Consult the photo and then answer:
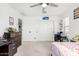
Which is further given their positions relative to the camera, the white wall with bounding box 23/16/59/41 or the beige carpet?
the white wall with bounding box 23/16/59/41

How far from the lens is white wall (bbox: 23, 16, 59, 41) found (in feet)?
31.1

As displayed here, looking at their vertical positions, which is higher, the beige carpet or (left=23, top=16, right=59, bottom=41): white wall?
(left=23, top=16, right=59, bottom=41): white wall

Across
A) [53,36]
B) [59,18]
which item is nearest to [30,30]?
[53,36]

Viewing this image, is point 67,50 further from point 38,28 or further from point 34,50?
point 38,28

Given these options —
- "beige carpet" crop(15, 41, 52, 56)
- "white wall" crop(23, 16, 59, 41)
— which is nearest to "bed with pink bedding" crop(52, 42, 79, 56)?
"beige carpet" crop(15, 41, 52, 56)

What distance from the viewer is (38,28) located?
9680 millimetres

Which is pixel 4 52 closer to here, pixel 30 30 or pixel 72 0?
pixel 72 0

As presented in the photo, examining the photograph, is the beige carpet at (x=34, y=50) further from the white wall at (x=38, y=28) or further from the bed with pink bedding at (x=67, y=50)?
the white wall at (x=38, y=28)

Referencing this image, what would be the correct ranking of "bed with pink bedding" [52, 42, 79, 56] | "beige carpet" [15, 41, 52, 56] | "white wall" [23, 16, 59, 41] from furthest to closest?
1. "white wall" [23, 16, 59, 41]
2. "beige carpet" [15, 41, 52, 56]
3. "bed with pink bedding" [52, 42, 79, 56]

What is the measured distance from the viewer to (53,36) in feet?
30.6

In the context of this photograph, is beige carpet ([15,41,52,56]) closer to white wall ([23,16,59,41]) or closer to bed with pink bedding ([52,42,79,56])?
bed with pink bedding ([52,42,79,56])

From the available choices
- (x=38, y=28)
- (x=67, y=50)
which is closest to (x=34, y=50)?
(x=67, y=50)

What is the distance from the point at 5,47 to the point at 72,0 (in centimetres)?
341

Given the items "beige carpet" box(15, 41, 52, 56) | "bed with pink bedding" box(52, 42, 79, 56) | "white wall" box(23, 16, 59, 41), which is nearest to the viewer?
"bed with pink bedding" box(52, 42, 79, 56)
